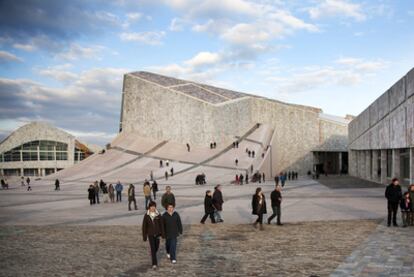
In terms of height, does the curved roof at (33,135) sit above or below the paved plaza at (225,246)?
above

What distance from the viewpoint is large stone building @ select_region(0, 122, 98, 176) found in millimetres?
69000

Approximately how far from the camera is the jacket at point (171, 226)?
23.8ft

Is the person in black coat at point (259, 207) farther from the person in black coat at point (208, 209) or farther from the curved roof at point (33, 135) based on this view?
the curved roof at point (33, 135)

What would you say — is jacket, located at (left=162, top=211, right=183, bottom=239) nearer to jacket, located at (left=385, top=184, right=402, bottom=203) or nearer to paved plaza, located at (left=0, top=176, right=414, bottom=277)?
paved plaza, located at (left=0, top=176, right=414, bottom=277)

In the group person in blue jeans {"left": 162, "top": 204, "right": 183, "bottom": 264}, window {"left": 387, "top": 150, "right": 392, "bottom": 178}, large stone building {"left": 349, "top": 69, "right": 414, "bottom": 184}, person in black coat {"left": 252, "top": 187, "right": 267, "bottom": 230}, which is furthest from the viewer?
window {"left": 387, "top": 150, "right": 392, "bottom": 178}


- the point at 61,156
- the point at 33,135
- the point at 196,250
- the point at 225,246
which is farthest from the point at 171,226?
the point at 61,156

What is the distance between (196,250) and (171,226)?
5.14 ft

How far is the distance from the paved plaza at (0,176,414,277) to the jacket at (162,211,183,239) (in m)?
0.61

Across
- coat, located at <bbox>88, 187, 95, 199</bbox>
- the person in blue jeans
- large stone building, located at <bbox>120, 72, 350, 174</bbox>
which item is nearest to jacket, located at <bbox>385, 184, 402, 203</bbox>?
the person in blue jeans

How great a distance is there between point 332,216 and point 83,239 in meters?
7.97

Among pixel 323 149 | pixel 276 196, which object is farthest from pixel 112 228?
pixel 323 149

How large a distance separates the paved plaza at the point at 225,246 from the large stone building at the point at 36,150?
61.3 meters

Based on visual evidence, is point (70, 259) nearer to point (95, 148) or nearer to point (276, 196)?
point (276, 196)

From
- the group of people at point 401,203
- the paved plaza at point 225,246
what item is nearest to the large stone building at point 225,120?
the paved plaza at point 225,246
